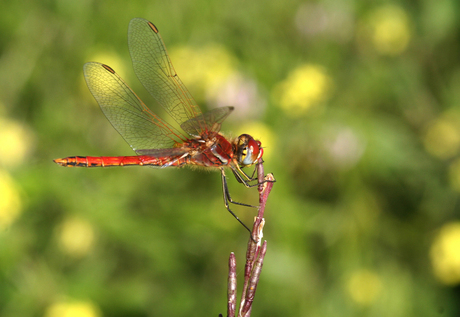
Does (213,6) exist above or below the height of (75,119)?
above

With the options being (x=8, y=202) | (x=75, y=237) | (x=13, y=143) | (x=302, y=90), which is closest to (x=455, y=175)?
(x=302, y=90)

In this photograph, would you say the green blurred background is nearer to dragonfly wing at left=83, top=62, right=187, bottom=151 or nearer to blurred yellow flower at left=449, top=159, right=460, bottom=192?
blurred yellow flower at left=449, top=159, right=460, bottom=192

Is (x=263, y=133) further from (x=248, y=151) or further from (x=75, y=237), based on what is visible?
(x=75, y=237)

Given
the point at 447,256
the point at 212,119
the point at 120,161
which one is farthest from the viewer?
the point at 447,256

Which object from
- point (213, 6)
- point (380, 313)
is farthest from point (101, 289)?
point (213, 6)

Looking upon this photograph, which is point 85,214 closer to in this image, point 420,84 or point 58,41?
point 58,41

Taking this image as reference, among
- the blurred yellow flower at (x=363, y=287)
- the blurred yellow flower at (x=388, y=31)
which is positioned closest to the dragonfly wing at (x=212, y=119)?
the blurred yellow flower at (x=363, y=287)

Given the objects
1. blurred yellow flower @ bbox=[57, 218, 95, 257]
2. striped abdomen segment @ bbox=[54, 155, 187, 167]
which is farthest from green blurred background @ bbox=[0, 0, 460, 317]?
striped abdomen segment @ bbox=[54, 155, 187, 167]
